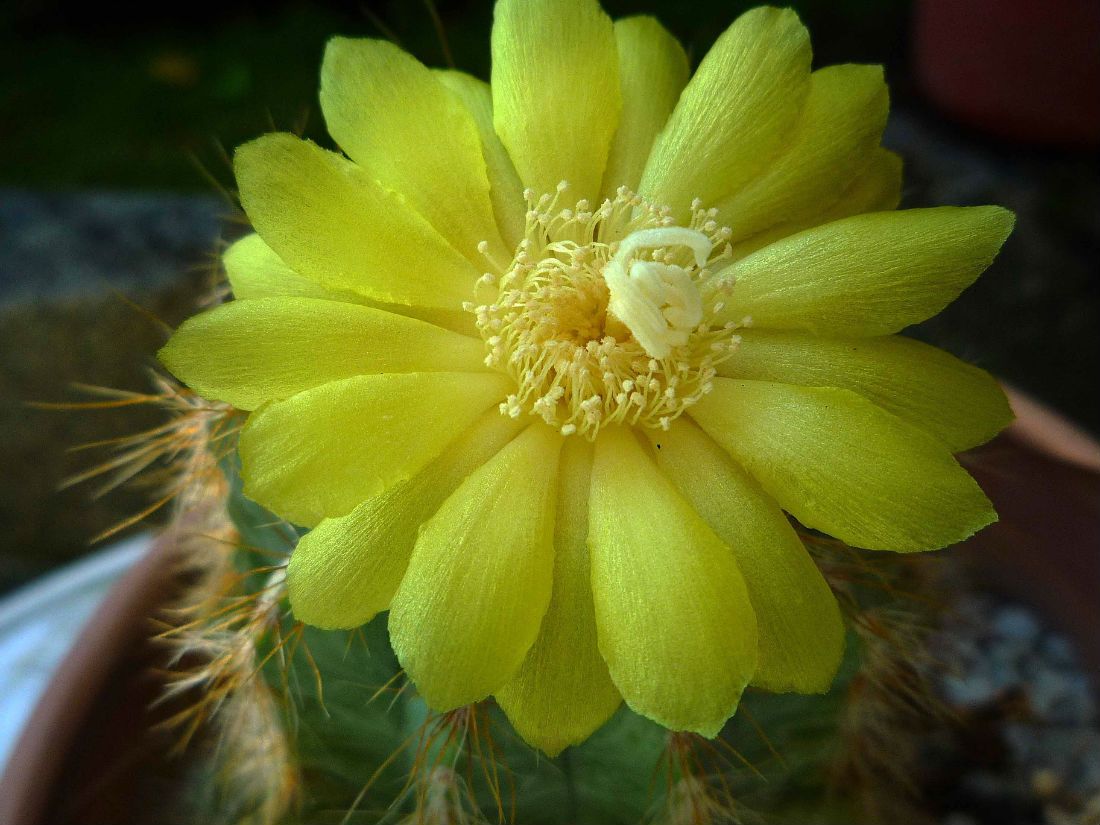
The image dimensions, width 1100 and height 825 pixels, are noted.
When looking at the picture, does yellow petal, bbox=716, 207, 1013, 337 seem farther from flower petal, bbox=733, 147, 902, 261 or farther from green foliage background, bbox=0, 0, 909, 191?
green foliage background, bbox=0, 0, 909, 191

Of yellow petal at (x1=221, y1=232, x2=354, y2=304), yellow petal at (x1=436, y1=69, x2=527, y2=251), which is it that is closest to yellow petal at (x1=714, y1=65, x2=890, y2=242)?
yellow petal at (x1=436, y1=69, x2=527, y2=251)

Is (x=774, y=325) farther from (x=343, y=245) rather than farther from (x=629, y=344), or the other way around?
(x=343, y=245)

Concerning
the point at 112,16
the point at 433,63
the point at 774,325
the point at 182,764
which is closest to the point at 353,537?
the point at 774,325

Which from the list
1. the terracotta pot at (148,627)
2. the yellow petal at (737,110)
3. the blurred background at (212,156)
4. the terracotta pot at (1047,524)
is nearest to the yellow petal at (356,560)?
the yellow petal at (737,110)

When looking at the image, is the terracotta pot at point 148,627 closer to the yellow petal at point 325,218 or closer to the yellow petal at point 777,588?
the yellow petal at point 777,588

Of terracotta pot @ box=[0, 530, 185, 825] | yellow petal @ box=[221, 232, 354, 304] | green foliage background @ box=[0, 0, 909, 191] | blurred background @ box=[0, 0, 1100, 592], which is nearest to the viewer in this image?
yellow petal @ box=[221, 232, 354, 304]

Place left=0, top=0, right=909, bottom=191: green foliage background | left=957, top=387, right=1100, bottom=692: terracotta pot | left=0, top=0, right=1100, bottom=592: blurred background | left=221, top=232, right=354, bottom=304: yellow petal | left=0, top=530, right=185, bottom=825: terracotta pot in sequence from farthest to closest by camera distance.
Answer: left=0, top=0, right=909, bottom=191: green foliage background
left=0, top=0, right=1100, bottom=592: blurred background
left=957, top=387, right=1100, bottom=692: terracotta pot
left=0, top=530, right=185, bottom=825: terracotta pot
left=221, top=232, right=354, bottom=304: yellow petal

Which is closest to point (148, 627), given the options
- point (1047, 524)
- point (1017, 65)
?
point (1047, 524)

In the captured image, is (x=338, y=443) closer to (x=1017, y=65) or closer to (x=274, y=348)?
(x=274, y=348)
